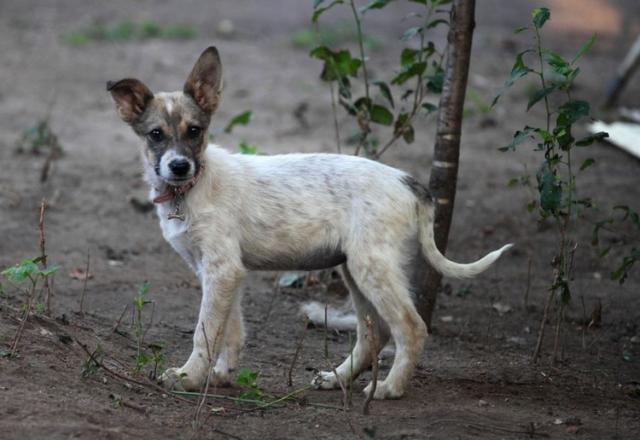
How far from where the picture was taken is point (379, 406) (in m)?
4.85

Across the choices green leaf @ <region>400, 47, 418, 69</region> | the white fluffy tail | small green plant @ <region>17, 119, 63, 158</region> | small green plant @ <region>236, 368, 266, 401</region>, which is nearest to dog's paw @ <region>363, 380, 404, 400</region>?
small green plant @ <region>236, 368, 266, 401</region>

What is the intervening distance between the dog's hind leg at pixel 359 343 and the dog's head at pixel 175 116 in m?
1.03

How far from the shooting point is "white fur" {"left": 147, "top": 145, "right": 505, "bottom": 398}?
16.5 ft

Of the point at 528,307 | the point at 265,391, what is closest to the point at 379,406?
the point at 265,391

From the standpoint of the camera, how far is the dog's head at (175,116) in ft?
16.7

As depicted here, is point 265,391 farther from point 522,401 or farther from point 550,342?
point 550,342

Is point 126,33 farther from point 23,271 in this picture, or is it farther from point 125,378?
point 125,378

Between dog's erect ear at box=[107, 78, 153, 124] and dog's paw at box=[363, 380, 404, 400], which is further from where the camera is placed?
dog's erect ear at box=[107, 78, 153, 124]

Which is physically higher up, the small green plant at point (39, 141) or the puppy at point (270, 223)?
the puppy at point (270, 223)

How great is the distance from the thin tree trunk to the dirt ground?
887 mm

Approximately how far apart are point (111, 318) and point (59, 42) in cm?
909

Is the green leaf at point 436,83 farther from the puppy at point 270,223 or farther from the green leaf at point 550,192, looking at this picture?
the green leaf at point 550,192

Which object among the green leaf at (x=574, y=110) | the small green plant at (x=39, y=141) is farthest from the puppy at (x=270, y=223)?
the small green plant at (x=39, y=141)

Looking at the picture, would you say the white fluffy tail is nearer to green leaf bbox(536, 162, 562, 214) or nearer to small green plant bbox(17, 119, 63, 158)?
green leaf bbox(536, 162, 562, 214)
